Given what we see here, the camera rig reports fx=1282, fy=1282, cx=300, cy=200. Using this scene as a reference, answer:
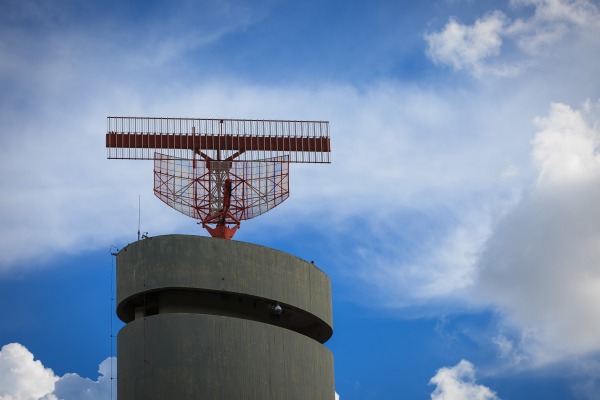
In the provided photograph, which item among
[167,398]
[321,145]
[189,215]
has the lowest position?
[167,398]

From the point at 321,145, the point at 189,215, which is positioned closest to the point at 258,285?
the point at 189,215

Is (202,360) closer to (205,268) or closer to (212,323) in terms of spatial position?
(212,323)

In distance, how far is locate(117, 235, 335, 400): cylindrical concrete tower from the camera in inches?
2475

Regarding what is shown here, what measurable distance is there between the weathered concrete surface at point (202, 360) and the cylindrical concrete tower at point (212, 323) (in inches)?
1.9

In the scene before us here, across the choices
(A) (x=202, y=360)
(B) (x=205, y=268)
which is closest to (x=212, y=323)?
(A) (x=202, y=360)

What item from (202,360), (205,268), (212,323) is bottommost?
(202,360)

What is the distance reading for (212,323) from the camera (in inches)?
2515

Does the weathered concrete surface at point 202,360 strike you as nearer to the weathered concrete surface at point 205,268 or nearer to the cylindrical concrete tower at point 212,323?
the cylindrical concrete tower at point 212,323

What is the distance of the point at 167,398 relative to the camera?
6212cm

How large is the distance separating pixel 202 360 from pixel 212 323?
200cm

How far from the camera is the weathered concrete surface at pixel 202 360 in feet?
→ 205

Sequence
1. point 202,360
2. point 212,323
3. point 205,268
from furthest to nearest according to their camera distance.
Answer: point 205,268 → point 212,323 → point 202,360

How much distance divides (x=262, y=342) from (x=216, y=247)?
5415mm

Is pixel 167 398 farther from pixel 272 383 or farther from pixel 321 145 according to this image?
pixel 321 145
